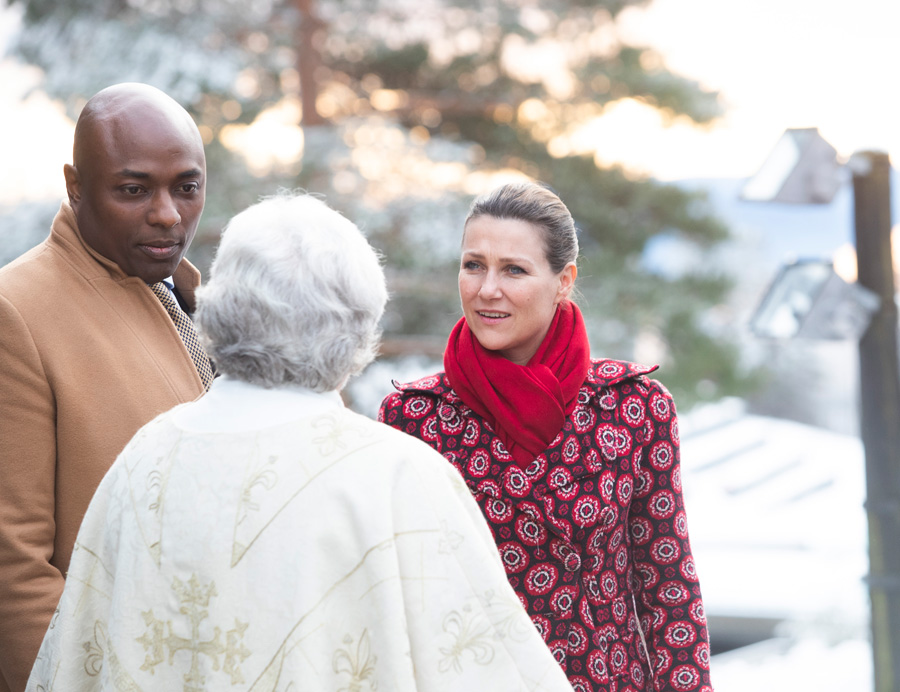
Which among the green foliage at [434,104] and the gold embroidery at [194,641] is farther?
the green foliage at [434,104]

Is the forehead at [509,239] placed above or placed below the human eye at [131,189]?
below

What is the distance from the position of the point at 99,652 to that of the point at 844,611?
25.7ft

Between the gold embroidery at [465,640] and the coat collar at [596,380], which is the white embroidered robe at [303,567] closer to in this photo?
the gold embroidery at [465,640]

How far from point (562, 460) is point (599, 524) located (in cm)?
15

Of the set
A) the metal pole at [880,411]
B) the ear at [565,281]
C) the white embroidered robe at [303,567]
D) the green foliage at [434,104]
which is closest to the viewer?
the white embroidered robe at [303,567]

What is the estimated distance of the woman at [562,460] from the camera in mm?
1932

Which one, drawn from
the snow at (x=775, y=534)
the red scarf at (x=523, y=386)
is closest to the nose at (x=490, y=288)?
the red scarf at (x=523, y=386)

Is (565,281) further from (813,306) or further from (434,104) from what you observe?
(434,104)

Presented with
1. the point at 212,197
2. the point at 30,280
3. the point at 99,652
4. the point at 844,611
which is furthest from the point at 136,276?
the point at 844,611

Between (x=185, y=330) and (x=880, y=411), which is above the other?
(x=185, y=330)

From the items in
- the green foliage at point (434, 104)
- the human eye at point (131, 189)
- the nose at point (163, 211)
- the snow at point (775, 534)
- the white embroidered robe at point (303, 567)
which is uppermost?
the green foliage at point (434, 104)

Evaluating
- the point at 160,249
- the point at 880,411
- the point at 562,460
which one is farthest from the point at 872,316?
the point at 160,249

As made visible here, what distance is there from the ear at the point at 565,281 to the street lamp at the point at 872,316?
240cm

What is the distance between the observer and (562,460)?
6.48 ft
